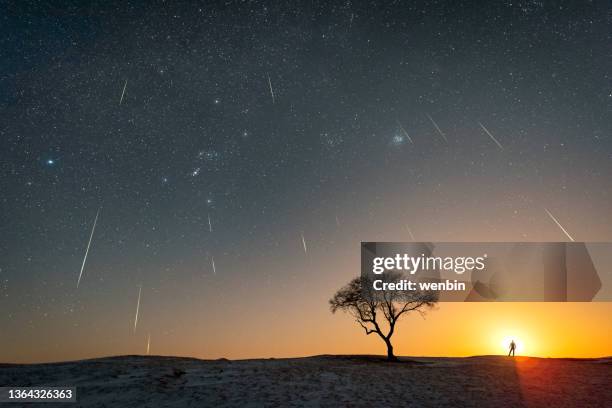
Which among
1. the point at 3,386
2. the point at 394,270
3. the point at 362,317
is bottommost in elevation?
the point at 3,386

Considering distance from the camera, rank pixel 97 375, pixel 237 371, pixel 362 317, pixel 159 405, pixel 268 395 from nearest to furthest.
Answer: pixel 159 405
pixel 268 395
pixel 97 375
pixel 237 371
pixel 362 317

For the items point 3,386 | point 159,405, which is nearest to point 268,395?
point 159,405

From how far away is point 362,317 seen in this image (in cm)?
4722

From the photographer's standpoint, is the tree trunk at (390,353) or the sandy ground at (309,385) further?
the tree trunk at (390,353)

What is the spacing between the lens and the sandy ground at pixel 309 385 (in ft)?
67.8

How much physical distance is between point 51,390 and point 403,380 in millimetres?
18872

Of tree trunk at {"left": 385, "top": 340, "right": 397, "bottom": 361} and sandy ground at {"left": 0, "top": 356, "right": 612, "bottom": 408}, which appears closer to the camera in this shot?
sandy ground at {"left": 0, "top": 356, "right": 612, "bottom": 408}

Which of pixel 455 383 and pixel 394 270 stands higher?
pixel 394 270

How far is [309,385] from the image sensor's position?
23750mm

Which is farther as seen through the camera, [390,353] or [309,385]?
[390,353]

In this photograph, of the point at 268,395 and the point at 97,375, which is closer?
the point at 268,395

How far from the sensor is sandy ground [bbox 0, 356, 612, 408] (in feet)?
67.8

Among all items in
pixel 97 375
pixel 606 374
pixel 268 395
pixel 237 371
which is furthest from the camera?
pixel 606 374

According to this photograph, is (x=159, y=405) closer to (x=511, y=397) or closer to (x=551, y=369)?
(x=511, y=397)
